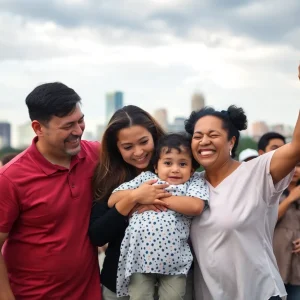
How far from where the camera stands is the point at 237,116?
10.3 ft

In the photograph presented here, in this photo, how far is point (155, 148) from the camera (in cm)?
323

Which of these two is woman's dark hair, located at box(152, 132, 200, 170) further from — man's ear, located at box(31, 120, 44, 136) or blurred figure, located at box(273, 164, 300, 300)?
blurred figure, located at box(273, 164, 300, 300)

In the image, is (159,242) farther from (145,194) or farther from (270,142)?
(270,142)

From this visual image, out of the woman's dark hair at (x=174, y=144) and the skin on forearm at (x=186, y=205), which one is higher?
the woman's dark hair at (x=174, y=144)

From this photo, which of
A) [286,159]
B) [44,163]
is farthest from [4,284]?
[286,159]

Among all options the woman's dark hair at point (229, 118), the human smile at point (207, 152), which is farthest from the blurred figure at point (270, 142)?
the human smile at point (207, 152)

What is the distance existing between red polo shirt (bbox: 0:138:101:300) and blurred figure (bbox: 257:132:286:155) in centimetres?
267

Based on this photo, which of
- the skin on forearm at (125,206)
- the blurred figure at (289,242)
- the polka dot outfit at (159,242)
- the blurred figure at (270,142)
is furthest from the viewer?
the blurred figure at (270,142)

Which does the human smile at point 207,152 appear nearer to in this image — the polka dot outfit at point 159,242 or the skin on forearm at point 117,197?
the polka dot outfit at point 159,242

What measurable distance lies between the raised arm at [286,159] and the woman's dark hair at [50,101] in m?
1.24

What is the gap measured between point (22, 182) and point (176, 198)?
35.6 inches

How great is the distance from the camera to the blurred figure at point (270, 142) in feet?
17.4

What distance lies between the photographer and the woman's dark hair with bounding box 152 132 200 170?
123 inches

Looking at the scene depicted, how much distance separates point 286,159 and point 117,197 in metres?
1.01
